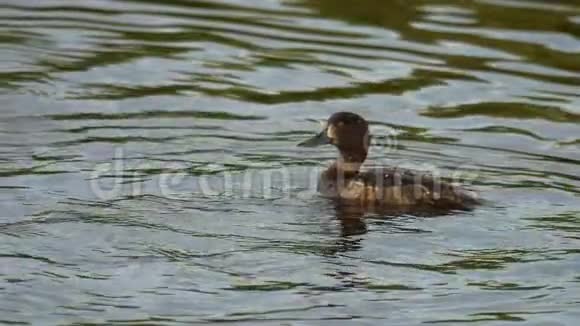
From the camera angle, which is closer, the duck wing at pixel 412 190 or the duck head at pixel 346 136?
the duck wing at pixel 412 190

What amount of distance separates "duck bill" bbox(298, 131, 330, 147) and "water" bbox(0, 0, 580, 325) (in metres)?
0.22

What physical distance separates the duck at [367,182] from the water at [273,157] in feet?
0.63

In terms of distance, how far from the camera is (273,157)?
12734 mm

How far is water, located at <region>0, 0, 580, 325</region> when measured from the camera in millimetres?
9484

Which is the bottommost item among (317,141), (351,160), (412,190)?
(412,190)

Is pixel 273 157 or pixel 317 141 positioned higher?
pixel 317 141

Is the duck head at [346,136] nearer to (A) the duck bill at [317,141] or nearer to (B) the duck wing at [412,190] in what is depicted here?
(A) the duck bill at [317,141]

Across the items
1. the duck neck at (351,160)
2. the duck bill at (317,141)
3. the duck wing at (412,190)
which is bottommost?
the duck wing at (412,190)
